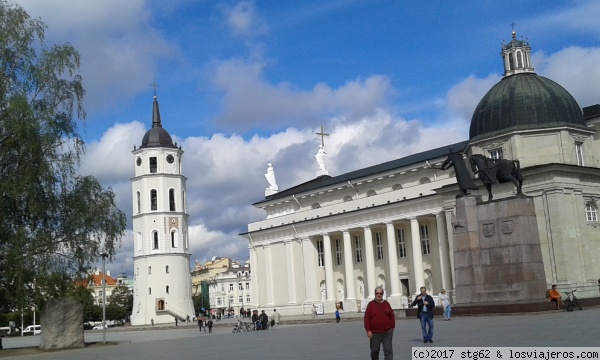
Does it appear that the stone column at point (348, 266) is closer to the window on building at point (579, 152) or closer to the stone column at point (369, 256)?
the stone column at point (369, 256)

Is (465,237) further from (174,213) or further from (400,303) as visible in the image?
(174,213)

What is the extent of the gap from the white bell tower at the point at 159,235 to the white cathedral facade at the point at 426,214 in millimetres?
15992

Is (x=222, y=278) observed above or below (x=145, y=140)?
below

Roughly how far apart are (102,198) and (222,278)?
6105 inches

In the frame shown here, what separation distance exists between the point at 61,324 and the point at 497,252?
19189 mm

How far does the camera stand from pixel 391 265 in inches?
2462

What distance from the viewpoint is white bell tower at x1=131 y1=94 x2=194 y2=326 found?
94312 millimetres

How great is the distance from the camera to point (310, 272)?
71.7 meters

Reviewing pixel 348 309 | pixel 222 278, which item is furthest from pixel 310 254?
pixel 222 278

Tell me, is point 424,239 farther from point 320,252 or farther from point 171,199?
point 171,199

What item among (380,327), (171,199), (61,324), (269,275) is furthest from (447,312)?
(171,199)

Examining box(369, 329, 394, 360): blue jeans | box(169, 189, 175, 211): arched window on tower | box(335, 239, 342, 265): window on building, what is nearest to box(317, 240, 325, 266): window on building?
box(335, 239, 342, 265): window on building

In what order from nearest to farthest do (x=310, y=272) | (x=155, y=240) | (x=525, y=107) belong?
(x=525, y=107), (x=310, y=272), (x=155, y=240)

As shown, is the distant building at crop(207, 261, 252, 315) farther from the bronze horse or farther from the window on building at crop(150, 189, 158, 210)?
the bronze horse
